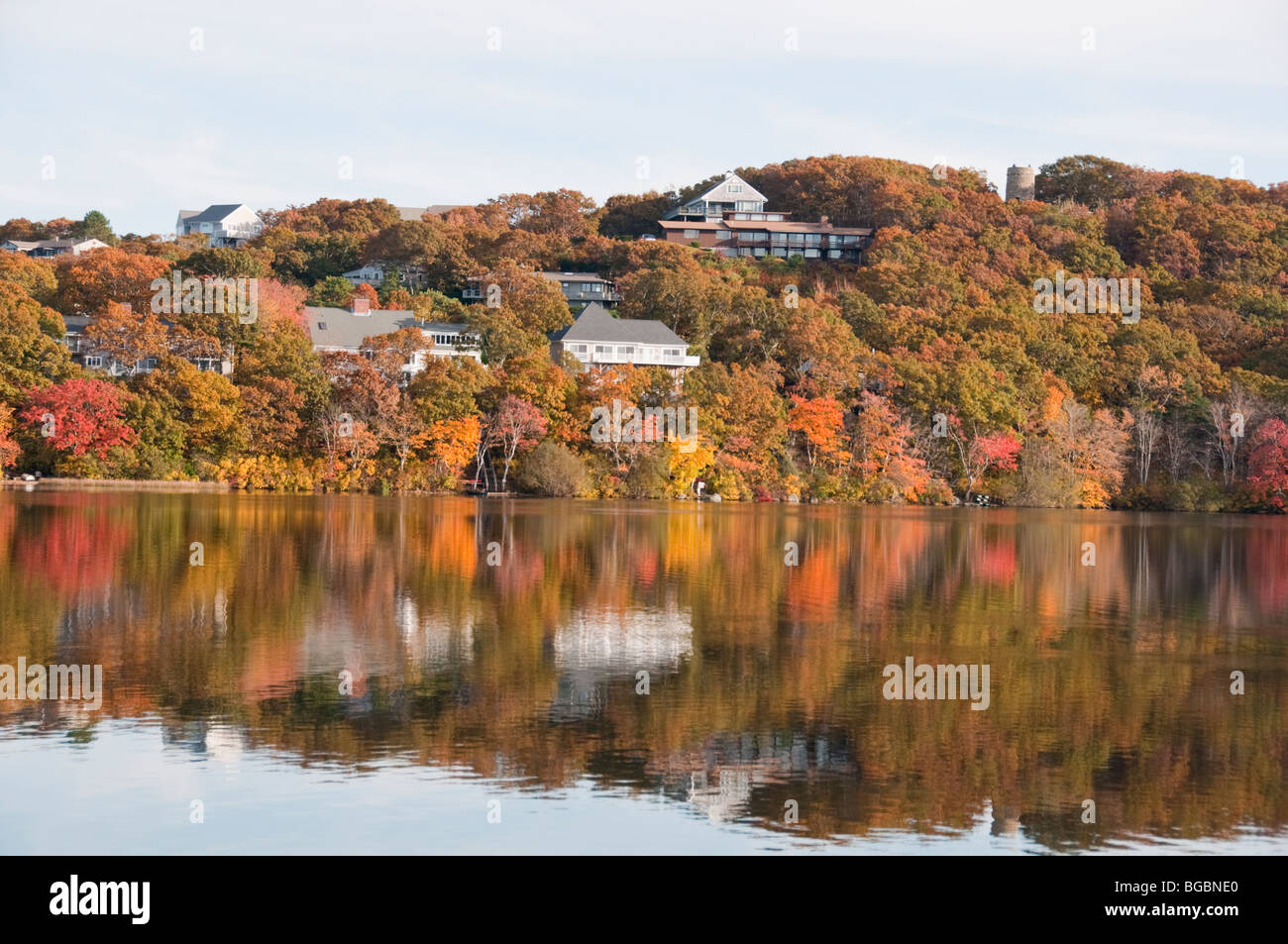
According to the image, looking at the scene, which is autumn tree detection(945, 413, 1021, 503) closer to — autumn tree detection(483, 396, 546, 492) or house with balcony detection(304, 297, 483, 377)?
autumn tree detection(483, 396, 546, 492)

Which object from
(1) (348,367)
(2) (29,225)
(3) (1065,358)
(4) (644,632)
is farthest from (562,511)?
(2) (29,225)

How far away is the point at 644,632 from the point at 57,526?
67.8ft

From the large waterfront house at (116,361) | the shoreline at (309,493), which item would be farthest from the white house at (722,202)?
the large waterfront house at (116,361)

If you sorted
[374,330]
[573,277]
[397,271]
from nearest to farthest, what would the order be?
[374,330] → [397,271] → [573,277]

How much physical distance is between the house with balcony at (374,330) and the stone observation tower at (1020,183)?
71328mm

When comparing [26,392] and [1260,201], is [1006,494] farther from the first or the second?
[1260,201]

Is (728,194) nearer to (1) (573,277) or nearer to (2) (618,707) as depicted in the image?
(1) (573,277)

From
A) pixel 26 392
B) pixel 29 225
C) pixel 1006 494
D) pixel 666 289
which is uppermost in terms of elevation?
pixel 29 225

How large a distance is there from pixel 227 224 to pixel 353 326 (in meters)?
57.1

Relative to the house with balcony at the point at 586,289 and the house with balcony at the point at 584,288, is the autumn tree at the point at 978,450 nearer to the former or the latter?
the house with balcony at the point at 586,289

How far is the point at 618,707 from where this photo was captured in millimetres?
16391

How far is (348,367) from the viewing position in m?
67.6

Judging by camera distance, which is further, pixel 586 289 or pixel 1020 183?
pixel 1020 183

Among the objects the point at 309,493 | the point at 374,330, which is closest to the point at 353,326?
the point at 374,330
